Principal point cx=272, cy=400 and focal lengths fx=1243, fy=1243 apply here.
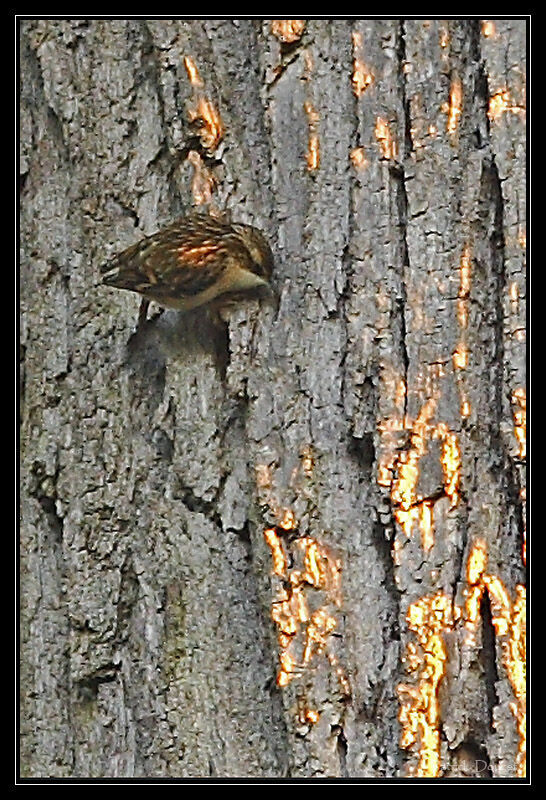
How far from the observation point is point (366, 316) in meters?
2.17

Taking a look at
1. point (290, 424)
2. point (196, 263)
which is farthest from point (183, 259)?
point (290, 424)

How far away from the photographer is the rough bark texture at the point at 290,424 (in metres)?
2.11

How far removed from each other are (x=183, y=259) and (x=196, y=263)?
0.02 metres

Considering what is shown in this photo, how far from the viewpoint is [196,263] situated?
85.9 inches

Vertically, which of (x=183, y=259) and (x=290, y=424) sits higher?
(x=183, y=259)

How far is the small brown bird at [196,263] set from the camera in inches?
85.8

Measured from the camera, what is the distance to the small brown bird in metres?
2.18

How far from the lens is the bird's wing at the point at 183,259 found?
218 cm

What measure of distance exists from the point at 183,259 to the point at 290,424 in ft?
1.13

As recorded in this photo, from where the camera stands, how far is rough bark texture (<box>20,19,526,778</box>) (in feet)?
6.91

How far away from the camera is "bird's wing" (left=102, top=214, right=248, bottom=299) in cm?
218

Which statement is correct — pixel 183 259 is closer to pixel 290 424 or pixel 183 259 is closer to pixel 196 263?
pixel 196 263

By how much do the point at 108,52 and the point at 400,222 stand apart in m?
0.67
